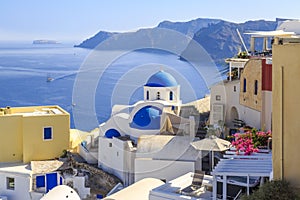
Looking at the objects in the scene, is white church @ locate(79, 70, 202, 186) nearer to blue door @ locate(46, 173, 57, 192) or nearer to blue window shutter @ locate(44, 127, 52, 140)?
blue window shutter @ locate(44, 127, 52, 140)

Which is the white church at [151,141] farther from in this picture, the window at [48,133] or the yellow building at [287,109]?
the yellow building at [287,109]

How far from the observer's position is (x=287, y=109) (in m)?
7.72

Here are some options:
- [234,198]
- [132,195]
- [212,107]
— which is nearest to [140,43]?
[212,107]

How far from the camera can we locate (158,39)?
33844 mm

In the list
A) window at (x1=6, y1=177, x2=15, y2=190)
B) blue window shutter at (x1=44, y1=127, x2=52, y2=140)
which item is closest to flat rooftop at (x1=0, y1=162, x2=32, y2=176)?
window at (x1=6, y1=177, x2=15, y2=190)

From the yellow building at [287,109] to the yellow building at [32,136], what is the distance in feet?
40.5

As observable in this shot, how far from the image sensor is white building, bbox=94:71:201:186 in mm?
16172

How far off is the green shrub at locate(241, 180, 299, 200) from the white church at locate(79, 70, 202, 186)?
8.20m

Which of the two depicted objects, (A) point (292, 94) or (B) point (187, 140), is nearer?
(A) point (292, 94)

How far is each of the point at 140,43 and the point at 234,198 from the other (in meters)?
29.0

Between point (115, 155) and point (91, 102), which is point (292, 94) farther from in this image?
point (91, 102)

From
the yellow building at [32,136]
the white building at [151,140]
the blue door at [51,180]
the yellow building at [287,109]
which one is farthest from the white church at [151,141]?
the yellow building at [287,109]

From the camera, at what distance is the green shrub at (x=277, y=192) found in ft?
24.6

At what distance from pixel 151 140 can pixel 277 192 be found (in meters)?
9.57
